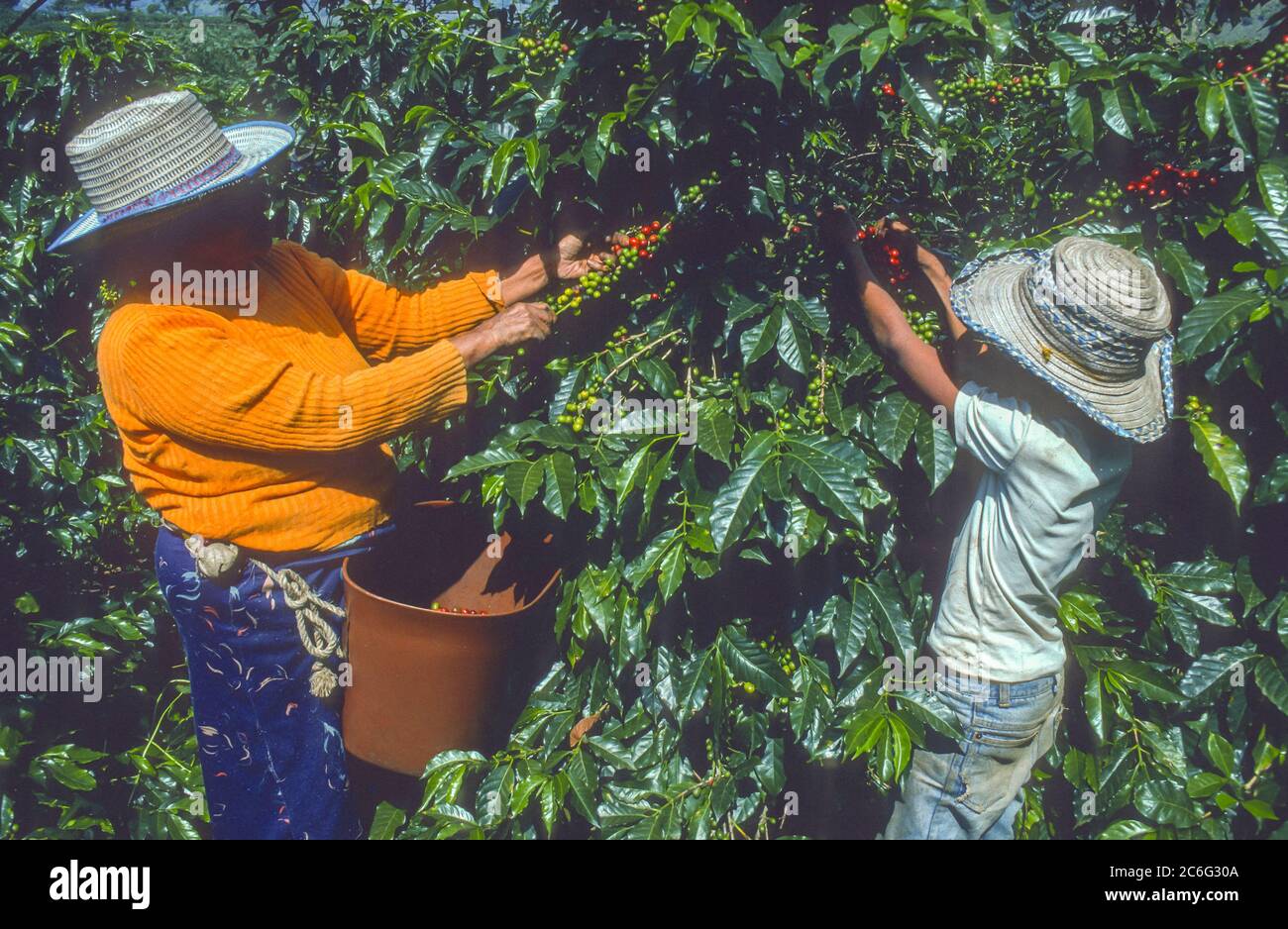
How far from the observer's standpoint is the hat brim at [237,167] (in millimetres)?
2127

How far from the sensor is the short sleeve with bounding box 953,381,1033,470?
6.98ft

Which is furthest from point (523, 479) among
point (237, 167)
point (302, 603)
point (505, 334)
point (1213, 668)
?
point (1213, 668)

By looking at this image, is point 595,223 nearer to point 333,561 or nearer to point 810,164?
point 810,164

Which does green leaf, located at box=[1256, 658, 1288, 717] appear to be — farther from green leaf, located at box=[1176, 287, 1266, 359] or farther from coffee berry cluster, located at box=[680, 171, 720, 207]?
coffee berry cluster, located at box=[680, 171, 720, 207]

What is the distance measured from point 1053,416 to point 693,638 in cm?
98

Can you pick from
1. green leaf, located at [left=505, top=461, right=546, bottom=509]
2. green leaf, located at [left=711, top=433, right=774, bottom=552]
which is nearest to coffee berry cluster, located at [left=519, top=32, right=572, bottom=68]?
green leaf, located at [left=505, top=461, right=546, bottom=509]

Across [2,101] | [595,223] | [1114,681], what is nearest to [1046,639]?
[1114,681]

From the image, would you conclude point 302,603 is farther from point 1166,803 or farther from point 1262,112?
point 1262,112

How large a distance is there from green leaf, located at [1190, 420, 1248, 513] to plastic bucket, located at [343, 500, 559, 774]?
1.60 meters

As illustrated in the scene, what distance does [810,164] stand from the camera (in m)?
2.43

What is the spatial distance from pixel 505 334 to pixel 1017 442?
1183 millimetres

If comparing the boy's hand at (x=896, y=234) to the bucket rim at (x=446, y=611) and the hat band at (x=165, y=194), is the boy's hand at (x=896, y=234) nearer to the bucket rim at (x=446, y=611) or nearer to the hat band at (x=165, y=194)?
the bucket rim at (x=446, y=611)
